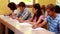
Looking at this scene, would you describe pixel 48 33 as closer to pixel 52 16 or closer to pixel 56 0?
pixel 52 16

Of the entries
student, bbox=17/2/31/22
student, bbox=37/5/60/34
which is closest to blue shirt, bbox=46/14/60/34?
student, bbox=37/5/60/34

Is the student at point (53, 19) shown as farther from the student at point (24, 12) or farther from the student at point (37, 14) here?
the student at point (24, 12)

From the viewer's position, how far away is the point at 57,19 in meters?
2.58

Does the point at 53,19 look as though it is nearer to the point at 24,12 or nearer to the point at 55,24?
the point at 55,24

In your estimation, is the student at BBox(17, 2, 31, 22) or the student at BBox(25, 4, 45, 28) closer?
the student at BBox(25, 4, 45, 28)

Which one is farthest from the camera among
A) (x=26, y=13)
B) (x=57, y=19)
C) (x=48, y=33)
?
(x=26, y=13)

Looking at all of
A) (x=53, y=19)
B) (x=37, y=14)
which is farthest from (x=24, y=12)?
(x=53, y=19)

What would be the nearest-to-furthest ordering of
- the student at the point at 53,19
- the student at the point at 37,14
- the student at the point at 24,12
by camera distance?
the student at the point at 53,19, the student at the point at 37,14, the student at the point at 24,12

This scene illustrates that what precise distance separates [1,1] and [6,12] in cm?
41

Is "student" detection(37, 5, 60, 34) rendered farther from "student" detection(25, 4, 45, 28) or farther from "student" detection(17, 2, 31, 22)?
"student" detection(17, 2, 31, 22)

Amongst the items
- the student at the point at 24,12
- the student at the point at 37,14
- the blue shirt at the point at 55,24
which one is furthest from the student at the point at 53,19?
the student at the point at 24,12

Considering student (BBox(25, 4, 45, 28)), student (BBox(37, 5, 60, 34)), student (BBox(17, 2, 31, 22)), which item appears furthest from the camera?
student (BBox(17, 2, 31, 22))

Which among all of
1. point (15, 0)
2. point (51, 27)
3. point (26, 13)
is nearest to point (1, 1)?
point (15, 0)

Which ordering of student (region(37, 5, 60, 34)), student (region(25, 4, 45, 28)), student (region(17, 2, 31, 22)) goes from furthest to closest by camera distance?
student (region(17, 2, 31, 22)) < student (region(25, 4, 45, 28)) < student (region(37, 5, 60, 34))
